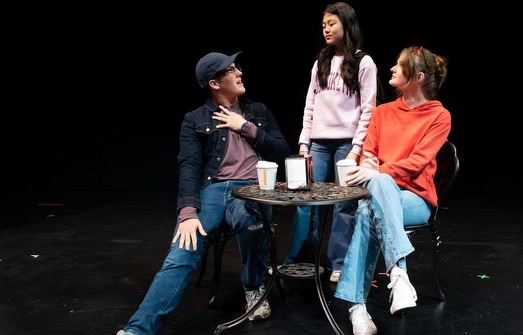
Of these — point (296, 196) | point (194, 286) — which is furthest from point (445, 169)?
point (194, 286)

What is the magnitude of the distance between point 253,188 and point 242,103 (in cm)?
55

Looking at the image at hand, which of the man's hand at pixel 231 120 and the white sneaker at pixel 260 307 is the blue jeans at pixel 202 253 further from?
the man's hand at pixel 231 120

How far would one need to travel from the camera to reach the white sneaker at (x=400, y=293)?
81.7 inches

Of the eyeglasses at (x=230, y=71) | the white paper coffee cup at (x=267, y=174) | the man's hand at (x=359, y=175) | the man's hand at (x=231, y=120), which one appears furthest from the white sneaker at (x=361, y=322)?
the eyeglasses at (x=230, y=71)

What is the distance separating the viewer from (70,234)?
429 cm

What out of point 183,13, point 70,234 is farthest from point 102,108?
point 70,234

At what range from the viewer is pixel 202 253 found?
2.37m

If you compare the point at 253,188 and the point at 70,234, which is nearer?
the point at 253,188

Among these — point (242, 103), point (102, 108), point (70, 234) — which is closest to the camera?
point (242, 103)

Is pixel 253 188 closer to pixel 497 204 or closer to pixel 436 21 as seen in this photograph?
pixel 497 204

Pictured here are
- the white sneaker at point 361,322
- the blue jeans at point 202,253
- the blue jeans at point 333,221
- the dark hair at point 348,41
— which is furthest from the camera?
the blue jeans at point 333,221

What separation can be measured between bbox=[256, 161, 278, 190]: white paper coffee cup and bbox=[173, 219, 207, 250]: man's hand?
1.02 ft

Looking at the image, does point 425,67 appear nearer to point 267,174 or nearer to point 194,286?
point 267,174

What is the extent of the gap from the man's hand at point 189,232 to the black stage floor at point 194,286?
1.32ft
